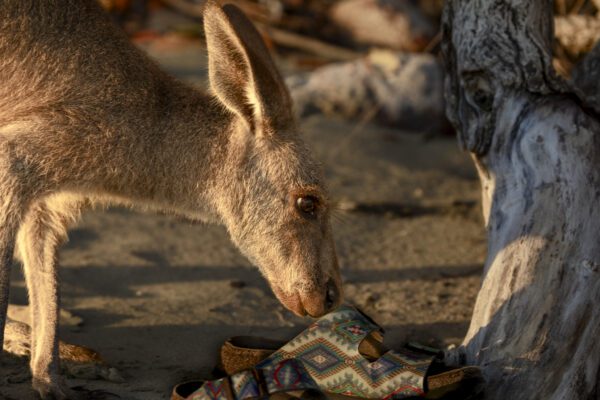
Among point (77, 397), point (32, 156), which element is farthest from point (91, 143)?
point (77, 397)

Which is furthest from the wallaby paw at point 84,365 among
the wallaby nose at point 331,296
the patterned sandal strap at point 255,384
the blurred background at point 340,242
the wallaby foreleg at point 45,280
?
the wallaby nose at point 331,296

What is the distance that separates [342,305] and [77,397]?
1313 mm

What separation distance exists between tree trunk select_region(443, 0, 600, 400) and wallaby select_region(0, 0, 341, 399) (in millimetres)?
826

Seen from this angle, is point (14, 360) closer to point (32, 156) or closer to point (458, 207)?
point (32, 156)

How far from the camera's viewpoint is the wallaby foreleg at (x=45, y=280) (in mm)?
4582

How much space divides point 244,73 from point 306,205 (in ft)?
2.32

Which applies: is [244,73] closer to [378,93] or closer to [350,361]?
[350,361]

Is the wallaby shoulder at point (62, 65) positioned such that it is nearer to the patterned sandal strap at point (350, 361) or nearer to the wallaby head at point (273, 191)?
the wallaby head at point (273, 191)

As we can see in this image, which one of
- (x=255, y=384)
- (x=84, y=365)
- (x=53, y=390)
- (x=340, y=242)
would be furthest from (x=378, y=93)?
(x=255, y=384)

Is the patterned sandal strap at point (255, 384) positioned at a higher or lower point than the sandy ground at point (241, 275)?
higher

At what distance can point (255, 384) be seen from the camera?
159 inches

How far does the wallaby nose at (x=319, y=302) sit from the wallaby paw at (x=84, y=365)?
966 millimetres

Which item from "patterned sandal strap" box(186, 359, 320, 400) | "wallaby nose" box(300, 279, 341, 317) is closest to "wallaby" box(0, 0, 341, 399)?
"wallaby nose" box(300, 279, 341, 317)

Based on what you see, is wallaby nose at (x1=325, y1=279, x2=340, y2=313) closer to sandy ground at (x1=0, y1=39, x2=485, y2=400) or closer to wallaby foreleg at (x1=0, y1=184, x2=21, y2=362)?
sandy ground at (x1=0, y1=39, x2=485, y2=400)
